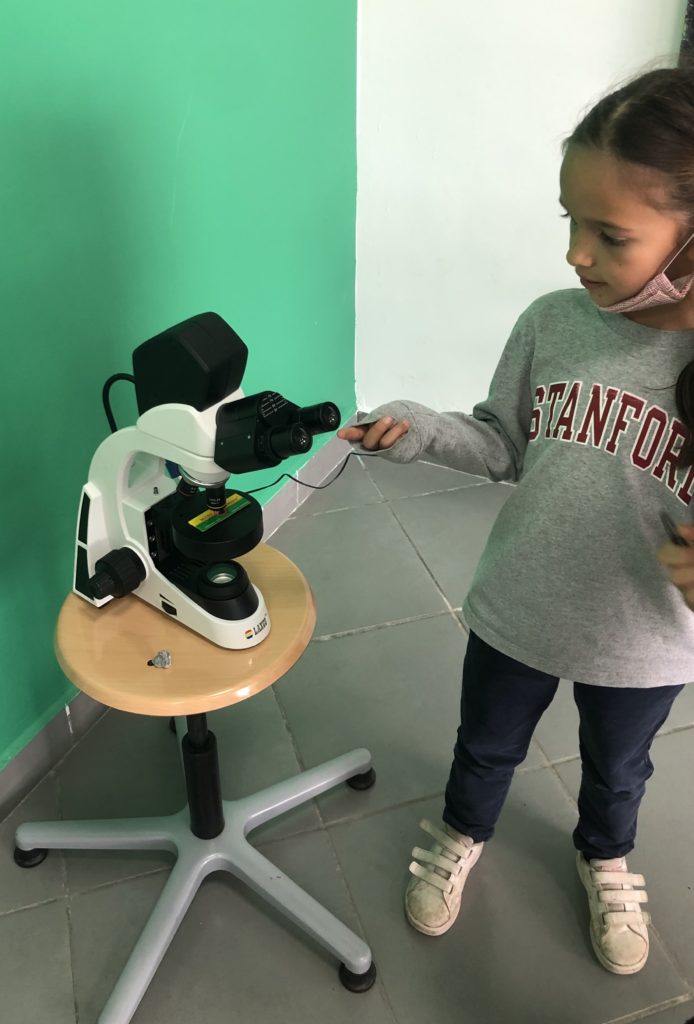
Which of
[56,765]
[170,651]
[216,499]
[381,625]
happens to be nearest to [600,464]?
[216,499]

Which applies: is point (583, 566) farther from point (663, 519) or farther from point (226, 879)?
point (226, 879)

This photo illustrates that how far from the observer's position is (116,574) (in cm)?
94

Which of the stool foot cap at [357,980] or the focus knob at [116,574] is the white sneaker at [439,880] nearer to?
the stool foot cap at [357,980]

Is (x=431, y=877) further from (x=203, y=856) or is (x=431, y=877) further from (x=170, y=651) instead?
(x=170, y=651)

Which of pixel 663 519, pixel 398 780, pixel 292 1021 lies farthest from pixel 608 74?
pixel 292 1021

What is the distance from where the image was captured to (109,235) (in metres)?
1.25

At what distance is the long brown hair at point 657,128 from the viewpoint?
2.41 ft

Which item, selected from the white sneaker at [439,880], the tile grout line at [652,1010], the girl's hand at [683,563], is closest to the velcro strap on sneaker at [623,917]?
the tile grout line at [652,1010]

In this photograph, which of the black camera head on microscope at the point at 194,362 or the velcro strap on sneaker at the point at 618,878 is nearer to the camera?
the black camera head on microscope at the point at 194,362

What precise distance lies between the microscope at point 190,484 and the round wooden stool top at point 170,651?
0.02m

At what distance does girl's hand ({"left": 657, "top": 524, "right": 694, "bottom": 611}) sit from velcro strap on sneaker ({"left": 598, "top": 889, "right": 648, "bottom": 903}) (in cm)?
65

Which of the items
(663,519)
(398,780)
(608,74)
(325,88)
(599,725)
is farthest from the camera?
(325,88)

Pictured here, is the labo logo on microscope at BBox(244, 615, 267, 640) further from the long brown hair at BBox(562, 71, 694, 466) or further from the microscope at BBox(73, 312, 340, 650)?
the long brown hair at BBox(562, 71, 694, 466)

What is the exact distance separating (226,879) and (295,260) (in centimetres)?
137
